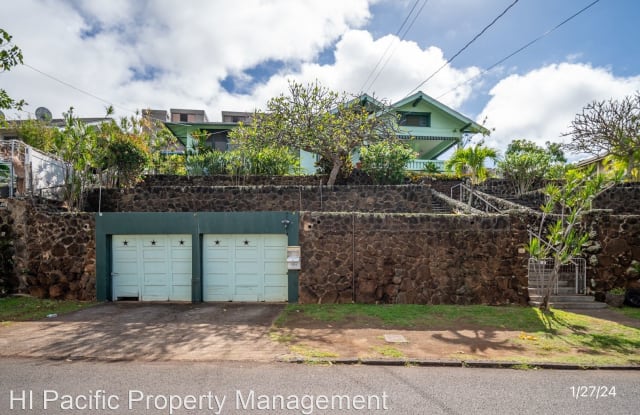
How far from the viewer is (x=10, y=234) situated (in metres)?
10.2

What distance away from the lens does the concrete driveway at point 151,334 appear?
6.01 metres

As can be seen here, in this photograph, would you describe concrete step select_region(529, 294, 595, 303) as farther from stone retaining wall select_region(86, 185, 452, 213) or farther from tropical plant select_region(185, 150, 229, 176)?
tropical plant select_region(185, 150, 229, 176)

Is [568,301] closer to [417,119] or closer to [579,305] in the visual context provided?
→ [579,305]

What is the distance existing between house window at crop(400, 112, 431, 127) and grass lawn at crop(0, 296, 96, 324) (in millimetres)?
23494

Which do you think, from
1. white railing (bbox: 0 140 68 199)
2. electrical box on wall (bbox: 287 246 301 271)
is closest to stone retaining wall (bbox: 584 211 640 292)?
electrical box on wall (bbox: 287 246 301 271)

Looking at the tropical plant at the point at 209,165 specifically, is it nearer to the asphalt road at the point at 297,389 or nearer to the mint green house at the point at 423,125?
the mint green house at the point at 423,125

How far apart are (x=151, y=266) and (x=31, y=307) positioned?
123 inches

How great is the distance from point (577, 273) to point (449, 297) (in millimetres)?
4082

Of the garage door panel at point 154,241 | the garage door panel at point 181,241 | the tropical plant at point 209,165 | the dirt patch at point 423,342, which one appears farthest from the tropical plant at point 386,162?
the garage door panel at point 154,241

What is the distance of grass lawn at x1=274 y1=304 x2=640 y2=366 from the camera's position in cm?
614

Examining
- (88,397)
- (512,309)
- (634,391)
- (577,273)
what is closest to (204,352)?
(88,397)

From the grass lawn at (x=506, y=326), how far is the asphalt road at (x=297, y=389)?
0.57 m

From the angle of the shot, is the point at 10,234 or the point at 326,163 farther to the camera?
the point at 326,163

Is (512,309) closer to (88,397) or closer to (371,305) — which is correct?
(371,305)
